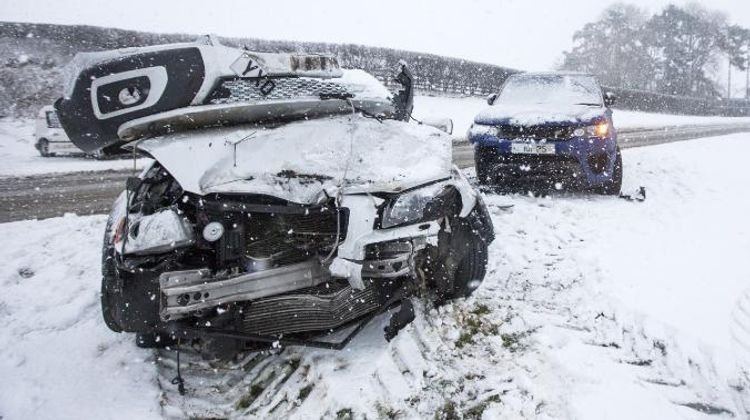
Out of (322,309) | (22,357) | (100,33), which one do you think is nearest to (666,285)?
(322,309)

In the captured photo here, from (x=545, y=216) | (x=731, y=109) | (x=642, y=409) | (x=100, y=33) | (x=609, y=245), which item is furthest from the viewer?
(x=731, y=109)

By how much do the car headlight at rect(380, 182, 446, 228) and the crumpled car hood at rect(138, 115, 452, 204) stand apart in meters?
0.06

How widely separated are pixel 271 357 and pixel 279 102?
4.78ft

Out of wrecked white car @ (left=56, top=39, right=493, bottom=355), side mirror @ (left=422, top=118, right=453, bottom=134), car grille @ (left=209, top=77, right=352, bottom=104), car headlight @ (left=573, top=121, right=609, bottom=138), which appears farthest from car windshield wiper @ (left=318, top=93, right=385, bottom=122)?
car headlight @ (left=573, top=121, right=609, bottom=138)

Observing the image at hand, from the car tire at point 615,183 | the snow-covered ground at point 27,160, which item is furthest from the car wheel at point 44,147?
the car tire at point 615,183

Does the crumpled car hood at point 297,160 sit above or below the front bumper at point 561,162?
above

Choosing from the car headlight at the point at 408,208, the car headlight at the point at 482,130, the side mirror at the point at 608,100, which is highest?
the side mirror at the point at 608,100

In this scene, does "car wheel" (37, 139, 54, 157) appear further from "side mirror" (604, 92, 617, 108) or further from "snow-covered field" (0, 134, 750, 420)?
"side mirror" (604, 92, 617, 108)

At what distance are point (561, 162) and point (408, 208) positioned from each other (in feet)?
13.2

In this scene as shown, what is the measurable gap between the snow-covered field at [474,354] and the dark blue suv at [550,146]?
1.75 meters

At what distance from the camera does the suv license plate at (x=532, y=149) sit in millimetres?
5730

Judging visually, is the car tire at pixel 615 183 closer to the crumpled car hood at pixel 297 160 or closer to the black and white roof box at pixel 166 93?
the crumpled car hood at pixel 297 160

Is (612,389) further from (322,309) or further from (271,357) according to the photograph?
(271,357)

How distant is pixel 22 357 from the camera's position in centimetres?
279
